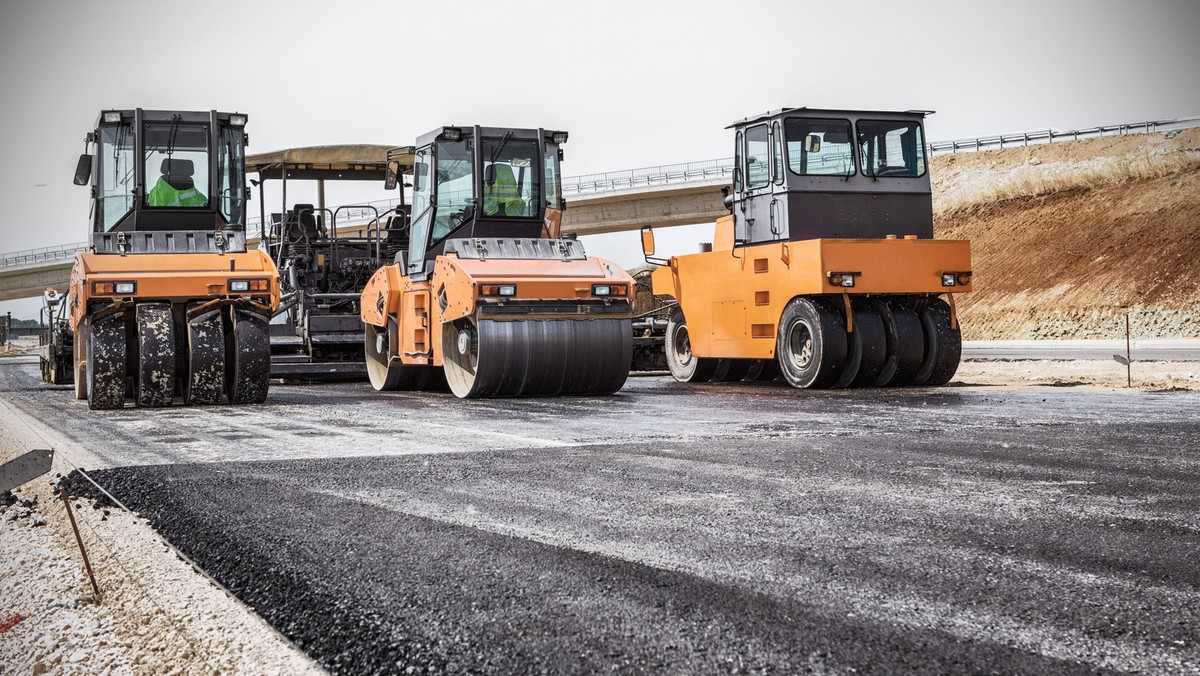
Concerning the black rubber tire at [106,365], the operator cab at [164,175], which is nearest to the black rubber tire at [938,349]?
the operator cab at [164,175]

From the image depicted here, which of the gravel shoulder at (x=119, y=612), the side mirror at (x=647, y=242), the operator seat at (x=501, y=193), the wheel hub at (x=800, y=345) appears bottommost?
the gravel shoulder at (x=119, y=612)

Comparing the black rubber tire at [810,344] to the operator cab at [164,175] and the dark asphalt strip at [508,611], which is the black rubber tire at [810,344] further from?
the dark asphalt strip at [508,611]

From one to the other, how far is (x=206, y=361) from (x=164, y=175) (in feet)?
8.70

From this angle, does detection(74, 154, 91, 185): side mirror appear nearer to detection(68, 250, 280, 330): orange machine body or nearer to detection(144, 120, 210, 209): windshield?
detection(144, 120, 210, 209): windshield

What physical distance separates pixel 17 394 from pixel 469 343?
23.1 ft

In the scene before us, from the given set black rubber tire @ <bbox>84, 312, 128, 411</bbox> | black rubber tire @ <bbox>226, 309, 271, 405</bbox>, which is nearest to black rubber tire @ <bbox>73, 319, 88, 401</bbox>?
black rubber tire @ <bbox>84, 312, 128, 411</bbox>

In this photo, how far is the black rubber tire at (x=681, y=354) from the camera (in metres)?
14.8

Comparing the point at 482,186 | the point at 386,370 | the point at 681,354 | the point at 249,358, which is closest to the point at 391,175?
the point at 482,186

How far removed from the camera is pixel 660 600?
10.7 feet

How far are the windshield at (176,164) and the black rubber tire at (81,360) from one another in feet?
5.32

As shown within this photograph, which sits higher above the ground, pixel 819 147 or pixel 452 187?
pixel 819 147

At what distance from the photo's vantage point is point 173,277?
11.2 metres

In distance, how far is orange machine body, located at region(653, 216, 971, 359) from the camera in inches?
476

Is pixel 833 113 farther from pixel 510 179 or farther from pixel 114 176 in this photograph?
pixel 114 176
